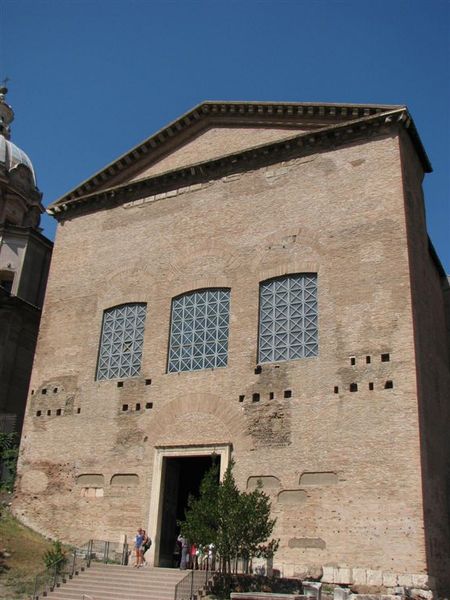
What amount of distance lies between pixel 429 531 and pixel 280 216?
8.96m

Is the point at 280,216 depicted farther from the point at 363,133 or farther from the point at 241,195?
the point at 363,133

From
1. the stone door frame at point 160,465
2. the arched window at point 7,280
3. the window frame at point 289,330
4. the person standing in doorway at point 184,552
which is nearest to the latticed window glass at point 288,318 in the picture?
the window frame at point 289,330

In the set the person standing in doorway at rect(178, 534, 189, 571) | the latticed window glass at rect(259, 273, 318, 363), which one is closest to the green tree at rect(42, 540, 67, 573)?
the person standing in doorway at rect(178, 534, 189, 571)

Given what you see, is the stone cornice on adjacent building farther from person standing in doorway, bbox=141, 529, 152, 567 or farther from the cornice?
person standing in doorway, bbox=141, 529, 152, 567

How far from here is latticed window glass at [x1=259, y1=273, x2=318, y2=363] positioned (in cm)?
1683

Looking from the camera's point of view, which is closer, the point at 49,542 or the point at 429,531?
the point at 429,531

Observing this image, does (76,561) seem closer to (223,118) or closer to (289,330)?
(289,330)

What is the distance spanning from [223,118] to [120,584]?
46.1ft

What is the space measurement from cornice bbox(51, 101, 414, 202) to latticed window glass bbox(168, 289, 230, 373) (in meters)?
5.66

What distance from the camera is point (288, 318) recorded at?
1733 cm

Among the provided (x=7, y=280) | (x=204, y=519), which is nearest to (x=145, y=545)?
(x=204, y=519)

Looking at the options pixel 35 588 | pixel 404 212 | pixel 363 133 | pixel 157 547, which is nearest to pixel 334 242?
pixel 404 212

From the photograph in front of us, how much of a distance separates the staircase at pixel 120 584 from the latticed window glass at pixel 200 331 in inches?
215

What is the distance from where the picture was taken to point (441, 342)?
63.0 ft
